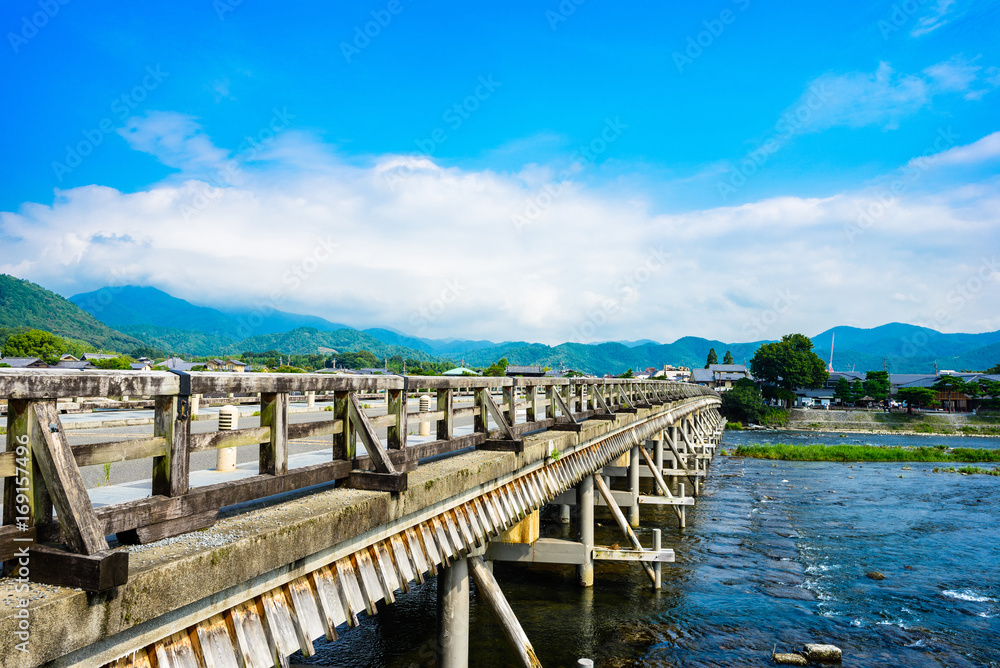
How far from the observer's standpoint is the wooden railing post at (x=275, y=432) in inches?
185

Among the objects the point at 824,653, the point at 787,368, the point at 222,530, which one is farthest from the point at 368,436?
the point at 787,368

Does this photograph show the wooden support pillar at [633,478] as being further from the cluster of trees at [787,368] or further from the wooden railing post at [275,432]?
the cluster of trees at [787,368]

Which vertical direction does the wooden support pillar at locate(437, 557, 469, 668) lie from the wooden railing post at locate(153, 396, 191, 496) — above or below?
below

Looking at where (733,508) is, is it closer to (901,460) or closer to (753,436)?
(901,460)

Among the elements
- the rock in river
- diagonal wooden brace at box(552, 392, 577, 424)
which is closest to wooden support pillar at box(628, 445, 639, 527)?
the rock in river

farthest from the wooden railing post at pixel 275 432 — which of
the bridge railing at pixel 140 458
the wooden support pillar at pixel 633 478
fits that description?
the wooden support pillar at pixel 633 478

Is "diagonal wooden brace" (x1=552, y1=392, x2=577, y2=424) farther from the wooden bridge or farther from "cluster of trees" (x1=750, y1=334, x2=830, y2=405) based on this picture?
"cluster of trees" (x1=750, y1=334, x2=830, y2=405)

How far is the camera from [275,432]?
189 inches

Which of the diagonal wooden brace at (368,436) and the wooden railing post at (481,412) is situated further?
the wooden railing post at (481,412)

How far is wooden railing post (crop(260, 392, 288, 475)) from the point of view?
15.4 feet

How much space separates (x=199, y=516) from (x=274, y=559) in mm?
538

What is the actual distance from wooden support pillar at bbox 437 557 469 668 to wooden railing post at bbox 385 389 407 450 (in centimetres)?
250

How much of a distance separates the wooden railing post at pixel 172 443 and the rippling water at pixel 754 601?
34.4 ft

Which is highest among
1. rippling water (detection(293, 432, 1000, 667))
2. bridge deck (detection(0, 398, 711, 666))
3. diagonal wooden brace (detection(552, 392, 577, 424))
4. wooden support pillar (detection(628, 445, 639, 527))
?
diagonal wooden brace (detection(552, 392, 577, 424))
